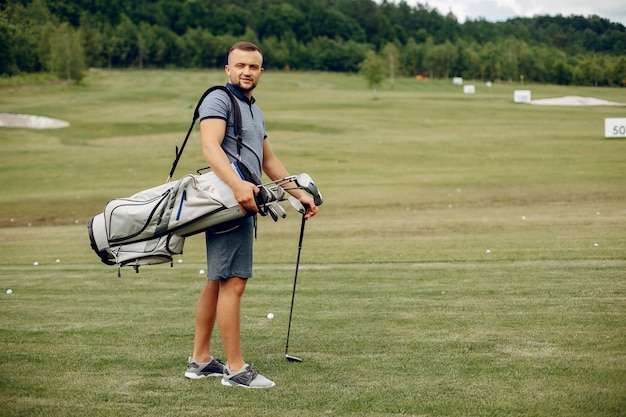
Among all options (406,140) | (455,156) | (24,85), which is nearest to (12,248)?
(455,156)

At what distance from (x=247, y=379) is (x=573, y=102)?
2381 inches

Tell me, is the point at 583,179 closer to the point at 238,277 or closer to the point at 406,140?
the point at 406,140

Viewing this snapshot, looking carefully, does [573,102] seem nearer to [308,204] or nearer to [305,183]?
[308,204]

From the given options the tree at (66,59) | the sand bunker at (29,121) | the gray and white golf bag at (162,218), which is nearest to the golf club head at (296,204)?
the gray and white golf bag at (162,218)

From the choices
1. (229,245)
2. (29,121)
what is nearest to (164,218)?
(229,245)

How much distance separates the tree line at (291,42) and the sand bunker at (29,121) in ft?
68.3

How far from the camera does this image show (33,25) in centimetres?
10231

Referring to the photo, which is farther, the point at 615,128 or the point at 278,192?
the point at 615,128

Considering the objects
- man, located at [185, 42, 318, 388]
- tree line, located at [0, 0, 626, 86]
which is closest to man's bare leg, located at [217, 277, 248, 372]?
man, located at [185, 42, 318, 388]

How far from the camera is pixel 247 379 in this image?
561 centimetres

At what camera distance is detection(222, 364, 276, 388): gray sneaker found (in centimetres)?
557

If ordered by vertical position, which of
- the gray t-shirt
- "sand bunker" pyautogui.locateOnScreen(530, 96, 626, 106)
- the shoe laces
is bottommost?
the shoe laces

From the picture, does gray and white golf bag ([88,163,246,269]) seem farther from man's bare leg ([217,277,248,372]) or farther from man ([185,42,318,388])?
man's bare leg ([217,277,248,372])

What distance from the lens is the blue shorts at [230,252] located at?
19.0 feet
